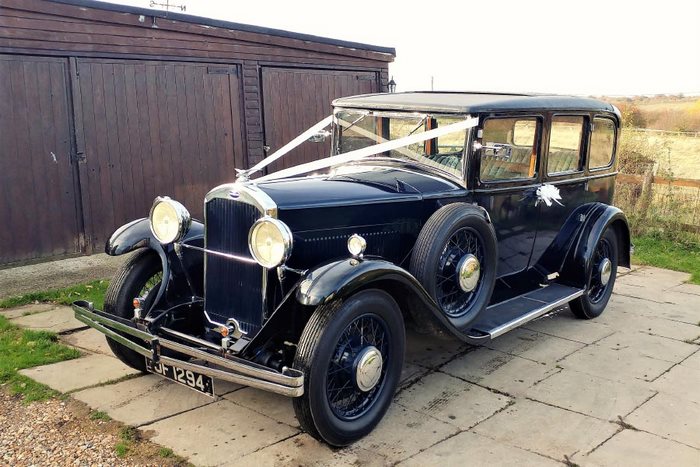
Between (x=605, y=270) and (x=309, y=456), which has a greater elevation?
(x=605, y=270)

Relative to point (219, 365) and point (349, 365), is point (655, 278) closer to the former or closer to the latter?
point (349, 365)

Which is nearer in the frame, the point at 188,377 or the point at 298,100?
the point at 188,377

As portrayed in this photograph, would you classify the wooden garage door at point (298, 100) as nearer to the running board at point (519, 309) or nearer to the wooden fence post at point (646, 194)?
the wooden fence post at point (646, 194)

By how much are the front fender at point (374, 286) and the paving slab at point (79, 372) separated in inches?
68.8

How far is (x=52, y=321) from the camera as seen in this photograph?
17.8 ft

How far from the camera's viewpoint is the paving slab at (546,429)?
348 centimetres

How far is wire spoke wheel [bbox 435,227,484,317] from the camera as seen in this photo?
166 inches

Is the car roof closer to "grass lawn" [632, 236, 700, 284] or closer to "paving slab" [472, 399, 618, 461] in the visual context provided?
"paving slab" [472, 399, 618, 461]

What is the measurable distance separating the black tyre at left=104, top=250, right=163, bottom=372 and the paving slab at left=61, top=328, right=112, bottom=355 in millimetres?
641

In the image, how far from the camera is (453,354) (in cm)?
479

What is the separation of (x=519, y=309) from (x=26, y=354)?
141 inches

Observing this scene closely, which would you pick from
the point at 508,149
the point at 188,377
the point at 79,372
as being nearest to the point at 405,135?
the point at 508,149

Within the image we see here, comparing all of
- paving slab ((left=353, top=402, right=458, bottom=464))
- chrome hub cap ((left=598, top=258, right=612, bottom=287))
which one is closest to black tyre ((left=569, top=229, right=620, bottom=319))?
chrome hub cap ((left=598, top=258, right=612, bottom=287))

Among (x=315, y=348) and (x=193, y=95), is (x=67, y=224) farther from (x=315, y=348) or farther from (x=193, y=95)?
(x=315, y=348)
